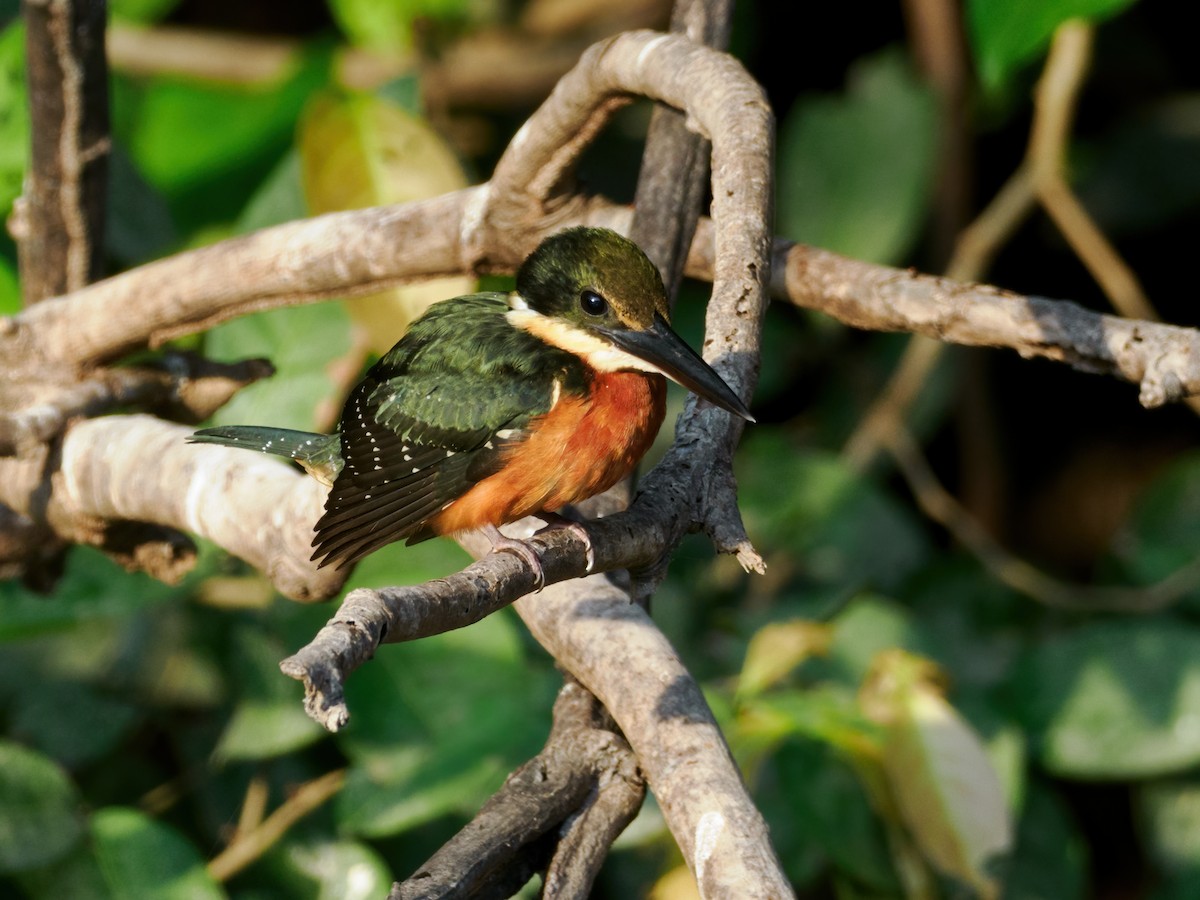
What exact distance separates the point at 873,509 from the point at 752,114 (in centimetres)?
166

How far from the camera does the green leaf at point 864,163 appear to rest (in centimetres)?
309

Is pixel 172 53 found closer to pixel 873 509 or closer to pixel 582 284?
pixel 873 509

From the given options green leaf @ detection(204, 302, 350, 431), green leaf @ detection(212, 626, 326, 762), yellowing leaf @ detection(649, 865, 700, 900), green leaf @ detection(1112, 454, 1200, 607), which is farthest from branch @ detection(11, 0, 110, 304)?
green leaf @ detection(1112, 454, 1200, 607)

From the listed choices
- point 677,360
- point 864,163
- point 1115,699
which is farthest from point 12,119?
point 1115,699

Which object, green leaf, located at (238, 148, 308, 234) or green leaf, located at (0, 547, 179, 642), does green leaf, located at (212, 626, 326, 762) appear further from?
green leaf, located at (238, 148, 308, 234)

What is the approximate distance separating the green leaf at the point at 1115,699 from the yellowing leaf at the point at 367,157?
133 cm

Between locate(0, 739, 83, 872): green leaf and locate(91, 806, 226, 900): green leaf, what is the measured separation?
5 centimetres

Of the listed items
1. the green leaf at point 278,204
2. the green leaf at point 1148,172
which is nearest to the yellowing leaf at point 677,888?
the green leaf at point 278,204

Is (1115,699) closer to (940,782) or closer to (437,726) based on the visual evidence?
(940,782)

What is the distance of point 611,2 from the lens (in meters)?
4.00

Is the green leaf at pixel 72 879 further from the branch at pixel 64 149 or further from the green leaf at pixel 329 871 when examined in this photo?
the branch at pixel 64 149

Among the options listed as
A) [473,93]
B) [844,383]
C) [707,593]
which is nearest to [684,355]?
[707,593]

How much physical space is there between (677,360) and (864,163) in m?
1.88

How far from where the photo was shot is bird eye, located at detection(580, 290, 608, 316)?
1649 mm
